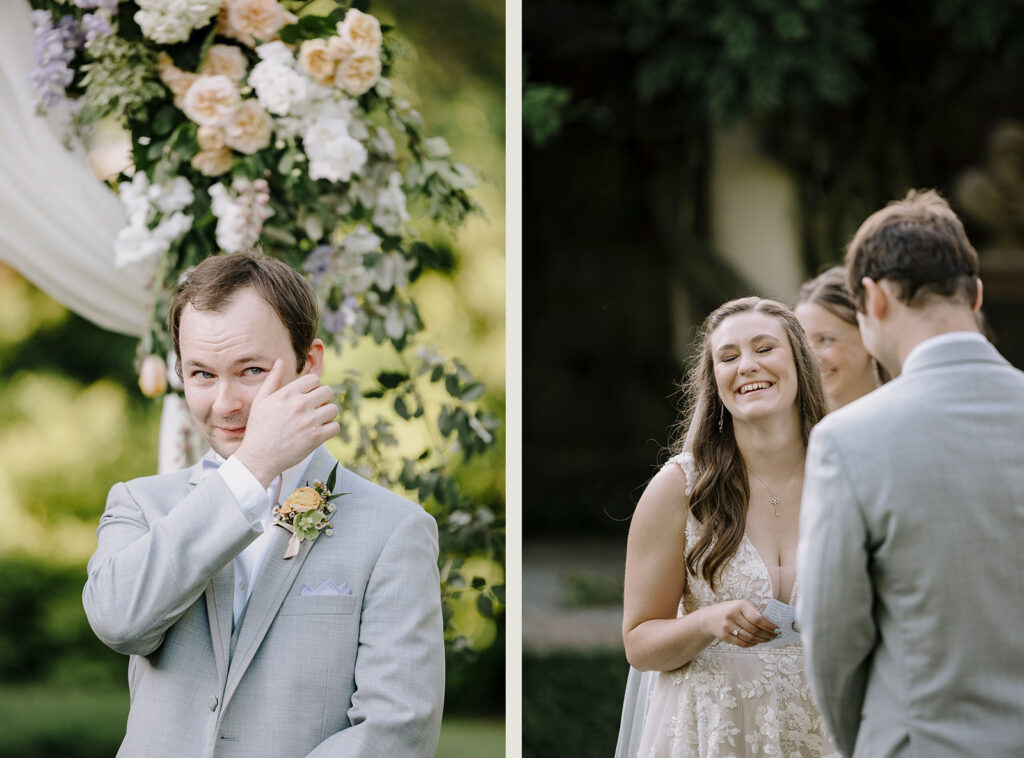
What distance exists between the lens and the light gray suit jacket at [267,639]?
74.6 inches

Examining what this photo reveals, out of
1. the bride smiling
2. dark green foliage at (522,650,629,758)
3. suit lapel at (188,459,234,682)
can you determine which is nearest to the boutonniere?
suit lapel at (188,459,234,682)

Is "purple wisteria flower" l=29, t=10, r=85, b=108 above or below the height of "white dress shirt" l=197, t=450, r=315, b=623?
above

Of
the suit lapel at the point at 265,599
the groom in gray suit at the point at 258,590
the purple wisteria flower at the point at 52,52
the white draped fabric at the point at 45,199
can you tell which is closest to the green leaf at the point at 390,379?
the white draped fabric at the point at 45,199

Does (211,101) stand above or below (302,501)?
above

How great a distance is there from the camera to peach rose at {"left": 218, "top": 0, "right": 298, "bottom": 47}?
11.4ft

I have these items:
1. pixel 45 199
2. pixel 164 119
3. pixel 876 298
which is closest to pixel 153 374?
pixel 45 199

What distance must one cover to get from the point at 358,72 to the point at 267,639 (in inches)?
80.0

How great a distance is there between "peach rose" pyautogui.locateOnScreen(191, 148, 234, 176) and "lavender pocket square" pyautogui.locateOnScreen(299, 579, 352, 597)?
1829 mm

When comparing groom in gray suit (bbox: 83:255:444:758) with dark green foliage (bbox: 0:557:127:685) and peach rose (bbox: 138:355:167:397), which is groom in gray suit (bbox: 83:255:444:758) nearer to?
peach rose (bbox: 138:355:167:397)

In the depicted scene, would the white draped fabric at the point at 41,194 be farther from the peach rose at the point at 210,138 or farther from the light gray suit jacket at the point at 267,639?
the light gray suit jacket at the point at 267,639

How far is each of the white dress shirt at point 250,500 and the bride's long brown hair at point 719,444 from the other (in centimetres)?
90

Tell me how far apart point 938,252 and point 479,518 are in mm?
2148

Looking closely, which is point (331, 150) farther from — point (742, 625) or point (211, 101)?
point (742, 625)

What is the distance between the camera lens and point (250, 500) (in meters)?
1.91
